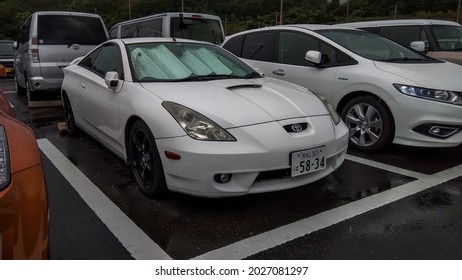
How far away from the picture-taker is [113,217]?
2789 mm

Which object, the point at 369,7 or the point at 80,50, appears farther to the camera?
the point at 369,7

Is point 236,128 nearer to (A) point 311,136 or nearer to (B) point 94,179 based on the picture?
(A) point 311,136

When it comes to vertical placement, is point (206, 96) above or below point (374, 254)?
above

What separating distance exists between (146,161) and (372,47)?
324 cm

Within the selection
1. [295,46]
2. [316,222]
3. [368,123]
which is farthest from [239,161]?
[295,46]

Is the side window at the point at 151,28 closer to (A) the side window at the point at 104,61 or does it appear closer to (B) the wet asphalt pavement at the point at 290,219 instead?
(A) the side window at the point at 104,61

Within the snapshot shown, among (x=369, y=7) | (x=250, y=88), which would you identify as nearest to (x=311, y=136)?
(x=250, y=88)

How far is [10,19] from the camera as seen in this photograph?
1534 inches

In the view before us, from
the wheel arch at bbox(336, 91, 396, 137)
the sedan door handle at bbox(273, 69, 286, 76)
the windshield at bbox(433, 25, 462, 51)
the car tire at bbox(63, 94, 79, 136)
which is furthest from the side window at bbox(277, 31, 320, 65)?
the windshield at bbox(433, 25, 462, 51)

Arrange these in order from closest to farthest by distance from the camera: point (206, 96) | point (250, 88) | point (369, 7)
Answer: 1. point (206, 96)
2. point (250, 88)
3. point (369, 7)

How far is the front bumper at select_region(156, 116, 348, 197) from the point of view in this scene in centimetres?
260

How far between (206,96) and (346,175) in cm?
156

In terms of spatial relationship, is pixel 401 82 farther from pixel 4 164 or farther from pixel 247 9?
pixel 247 9

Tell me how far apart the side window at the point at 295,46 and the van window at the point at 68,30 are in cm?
370
